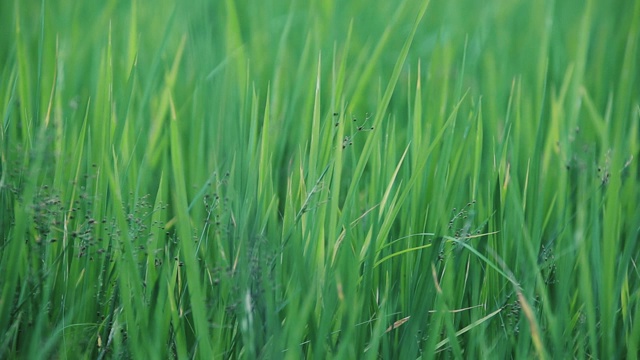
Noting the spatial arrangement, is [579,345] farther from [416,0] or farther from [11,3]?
[11,3]

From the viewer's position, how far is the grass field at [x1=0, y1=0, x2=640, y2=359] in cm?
92

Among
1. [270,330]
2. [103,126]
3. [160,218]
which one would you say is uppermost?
[103,126]

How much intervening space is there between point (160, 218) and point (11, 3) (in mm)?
816

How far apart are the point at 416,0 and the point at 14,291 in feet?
4.29

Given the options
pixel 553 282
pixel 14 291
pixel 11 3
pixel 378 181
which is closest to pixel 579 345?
pixel 553 282

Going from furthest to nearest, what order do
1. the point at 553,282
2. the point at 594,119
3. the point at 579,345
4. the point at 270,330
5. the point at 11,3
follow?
the point at 11,3
the point at 594,119
the point at 553,282
the point at 579,345
the point at 270,330

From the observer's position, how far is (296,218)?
3.09 feet

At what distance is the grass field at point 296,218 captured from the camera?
3.03ft

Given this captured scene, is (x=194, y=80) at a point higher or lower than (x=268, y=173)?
higher

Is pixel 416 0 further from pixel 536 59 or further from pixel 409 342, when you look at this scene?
pixel 409 342

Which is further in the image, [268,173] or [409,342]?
[268,173]

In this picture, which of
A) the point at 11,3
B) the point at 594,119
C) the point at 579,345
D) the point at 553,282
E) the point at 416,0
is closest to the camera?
the point at 579,345

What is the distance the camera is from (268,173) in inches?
43.6

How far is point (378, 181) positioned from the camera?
1114 millimetres
